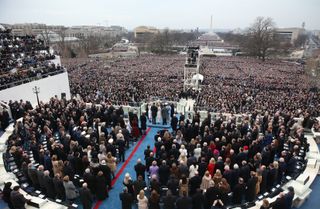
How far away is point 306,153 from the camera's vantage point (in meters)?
9.50

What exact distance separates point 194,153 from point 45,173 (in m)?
4.85

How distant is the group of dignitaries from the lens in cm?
638

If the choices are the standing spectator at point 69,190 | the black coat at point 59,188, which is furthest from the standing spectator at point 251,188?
the black coat at point 59,188

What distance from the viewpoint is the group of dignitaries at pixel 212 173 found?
6.38 meters

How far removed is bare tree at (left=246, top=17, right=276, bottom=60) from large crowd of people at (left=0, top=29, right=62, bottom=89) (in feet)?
169

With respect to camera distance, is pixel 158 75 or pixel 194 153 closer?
pixel 194 153

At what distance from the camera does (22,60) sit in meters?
21.3

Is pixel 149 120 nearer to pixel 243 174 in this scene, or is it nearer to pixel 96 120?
pixel 96 120

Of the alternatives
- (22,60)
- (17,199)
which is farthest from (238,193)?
(22,60)

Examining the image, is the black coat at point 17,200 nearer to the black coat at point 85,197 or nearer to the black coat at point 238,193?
the black coat at point 85,197

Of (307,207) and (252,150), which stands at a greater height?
(252,150)

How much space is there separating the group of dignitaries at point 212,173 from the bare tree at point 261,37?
55.8 meters

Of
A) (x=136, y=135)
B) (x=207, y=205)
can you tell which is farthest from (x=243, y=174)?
(x=136, y=135)

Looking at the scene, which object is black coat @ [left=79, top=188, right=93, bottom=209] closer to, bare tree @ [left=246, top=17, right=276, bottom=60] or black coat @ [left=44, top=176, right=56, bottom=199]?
black coat @ [left=44, top=176, right=56, bottom=199]
